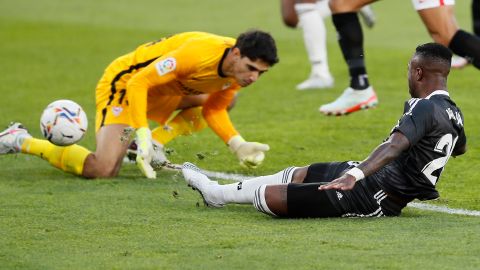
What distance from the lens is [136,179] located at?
808 cm

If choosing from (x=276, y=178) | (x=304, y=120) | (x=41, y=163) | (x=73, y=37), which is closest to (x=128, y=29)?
(x=73, y=37)

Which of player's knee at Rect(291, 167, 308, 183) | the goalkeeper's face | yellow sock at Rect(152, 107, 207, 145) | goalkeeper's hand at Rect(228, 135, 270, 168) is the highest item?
the goalkeeper's face

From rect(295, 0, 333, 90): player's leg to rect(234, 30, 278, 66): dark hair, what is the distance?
477cm

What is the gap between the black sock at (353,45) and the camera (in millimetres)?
8656

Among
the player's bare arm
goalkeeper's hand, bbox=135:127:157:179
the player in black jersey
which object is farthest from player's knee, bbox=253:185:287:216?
goalkeeper's hand, bbox=135:127:157:179

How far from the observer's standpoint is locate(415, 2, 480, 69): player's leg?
8406 millimetres

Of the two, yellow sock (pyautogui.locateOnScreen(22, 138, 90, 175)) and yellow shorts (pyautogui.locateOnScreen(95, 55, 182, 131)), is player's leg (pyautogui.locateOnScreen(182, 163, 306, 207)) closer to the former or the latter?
yellow sock (pyautogui.locateOnScreen(22, 138, 90, 175))

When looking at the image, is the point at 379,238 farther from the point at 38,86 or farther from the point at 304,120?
the point at 38,86

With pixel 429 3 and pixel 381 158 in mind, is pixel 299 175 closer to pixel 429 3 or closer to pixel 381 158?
pixel 381 158

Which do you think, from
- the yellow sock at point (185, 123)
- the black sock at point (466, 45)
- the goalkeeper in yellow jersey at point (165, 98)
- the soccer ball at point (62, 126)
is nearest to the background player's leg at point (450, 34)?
the black sock at point (466, 45)

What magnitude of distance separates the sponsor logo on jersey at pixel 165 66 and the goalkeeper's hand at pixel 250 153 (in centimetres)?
81

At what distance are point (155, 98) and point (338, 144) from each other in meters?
1.64

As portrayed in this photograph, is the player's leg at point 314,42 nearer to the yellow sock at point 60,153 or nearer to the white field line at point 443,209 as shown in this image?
the yellow sock at point 60,153

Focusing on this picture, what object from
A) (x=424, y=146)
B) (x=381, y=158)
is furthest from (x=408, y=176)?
(x=381, y=158)
